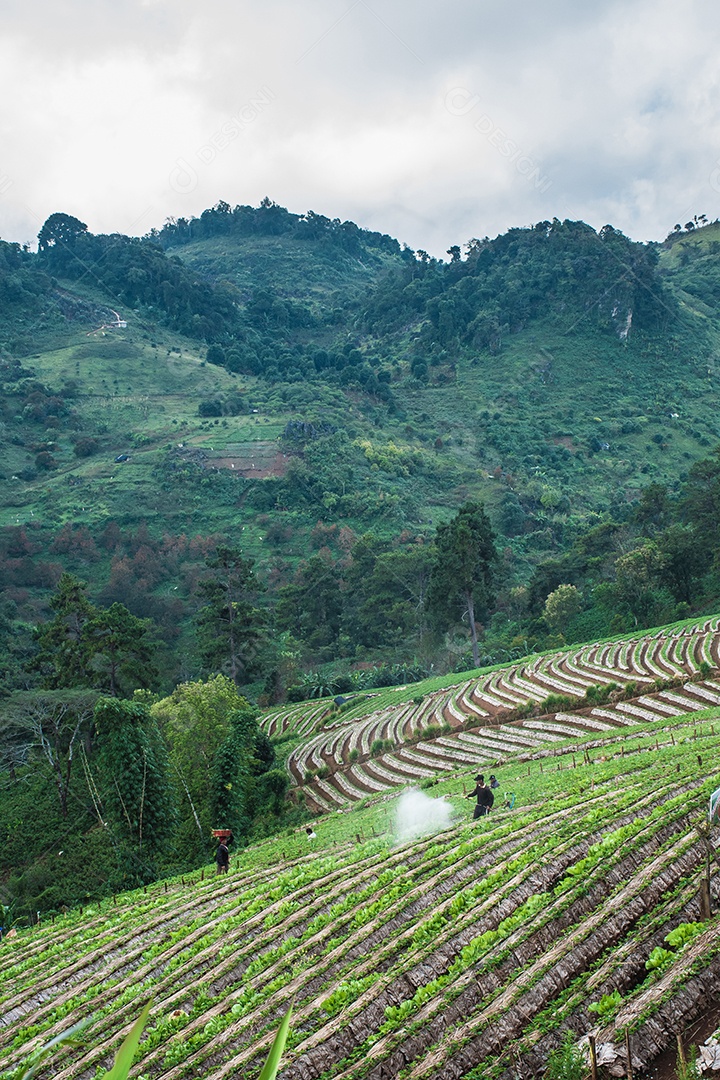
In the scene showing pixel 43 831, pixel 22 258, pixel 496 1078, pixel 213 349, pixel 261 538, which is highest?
pixel 22 258

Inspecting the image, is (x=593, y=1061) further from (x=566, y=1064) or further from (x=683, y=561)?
(x=683, y=561)

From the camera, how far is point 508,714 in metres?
32.2

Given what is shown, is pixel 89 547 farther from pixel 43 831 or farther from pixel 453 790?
pixel 453 790

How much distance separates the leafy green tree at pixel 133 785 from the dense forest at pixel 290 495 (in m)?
0.10

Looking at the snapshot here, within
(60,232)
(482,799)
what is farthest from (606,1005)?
(60,232)

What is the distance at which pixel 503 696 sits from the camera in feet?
118

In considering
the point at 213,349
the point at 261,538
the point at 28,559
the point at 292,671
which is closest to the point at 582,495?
the point at 261,538

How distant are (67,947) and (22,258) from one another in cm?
16854

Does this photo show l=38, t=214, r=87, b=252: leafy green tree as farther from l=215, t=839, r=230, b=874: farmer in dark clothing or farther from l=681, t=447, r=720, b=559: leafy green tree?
l=215, t=839, r=230, b=874: farmer in dark clothing

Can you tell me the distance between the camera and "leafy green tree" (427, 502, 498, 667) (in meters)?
48.3

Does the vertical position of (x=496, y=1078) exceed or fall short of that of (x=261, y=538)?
it falls short

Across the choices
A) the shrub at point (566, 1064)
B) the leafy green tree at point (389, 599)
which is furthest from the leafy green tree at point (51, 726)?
the leafy green tree at point (389, 599)

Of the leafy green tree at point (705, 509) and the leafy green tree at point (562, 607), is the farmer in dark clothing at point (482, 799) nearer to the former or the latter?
the leafy green tree at point (705, 509)

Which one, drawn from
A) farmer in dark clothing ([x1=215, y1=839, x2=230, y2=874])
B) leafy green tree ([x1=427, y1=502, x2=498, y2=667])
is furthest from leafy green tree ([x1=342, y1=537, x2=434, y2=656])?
farmer in dark clothing ([x1=215, y1=839, x2=230, y2=874])
